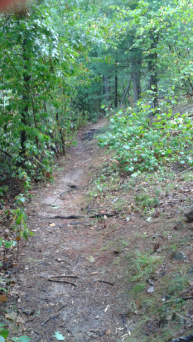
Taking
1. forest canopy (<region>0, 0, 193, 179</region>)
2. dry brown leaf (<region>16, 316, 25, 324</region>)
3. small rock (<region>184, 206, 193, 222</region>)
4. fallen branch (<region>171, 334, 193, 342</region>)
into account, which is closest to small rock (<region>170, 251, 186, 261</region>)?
small rock (<region>184, 206, 193, 222</region>)

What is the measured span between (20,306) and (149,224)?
2.29m

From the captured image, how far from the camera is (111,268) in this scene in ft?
11.8

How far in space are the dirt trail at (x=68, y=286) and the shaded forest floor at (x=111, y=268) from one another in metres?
0.01

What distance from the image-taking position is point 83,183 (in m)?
7.98

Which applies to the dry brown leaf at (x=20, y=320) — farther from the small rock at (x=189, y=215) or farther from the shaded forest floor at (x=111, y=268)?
the small rock at (x=189, y=215)

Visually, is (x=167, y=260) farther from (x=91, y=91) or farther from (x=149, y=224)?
(x=91, y=91)

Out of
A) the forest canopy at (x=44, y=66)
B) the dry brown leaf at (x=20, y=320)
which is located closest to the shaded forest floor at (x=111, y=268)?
the dry brown leaf at (x=20, y=320)

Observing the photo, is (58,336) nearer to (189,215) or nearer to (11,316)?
(11,316)

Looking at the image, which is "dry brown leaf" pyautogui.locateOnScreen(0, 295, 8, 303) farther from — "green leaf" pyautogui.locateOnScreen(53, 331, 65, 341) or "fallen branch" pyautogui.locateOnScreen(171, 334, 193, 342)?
"fallen branch" pyautogui.locateOnScreen(171, 334, 193, 342)

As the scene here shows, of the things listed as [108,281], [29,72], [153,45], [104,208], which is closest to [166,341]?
[108,281]

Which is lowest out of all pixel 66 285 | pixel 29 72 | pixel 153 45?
pixel 66 285

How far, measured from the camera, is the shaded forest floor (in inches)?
101

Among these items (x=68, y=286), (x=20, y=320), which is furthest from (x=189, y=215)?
(x=20, y=320)

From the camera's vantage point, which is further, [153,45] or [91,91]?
[91,91]
